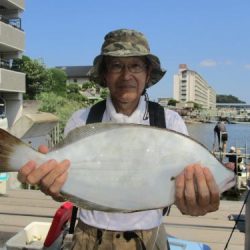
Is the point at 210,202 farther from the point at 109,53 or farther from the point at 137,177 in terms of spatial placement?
the point at 109,53

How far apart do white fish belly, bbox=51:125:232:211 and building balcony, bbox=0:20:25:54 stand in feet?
71.4

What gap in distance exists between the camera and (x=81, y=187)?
1.68 m

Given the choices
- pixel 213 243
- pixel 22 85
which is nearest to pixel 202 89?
pixel 22 85

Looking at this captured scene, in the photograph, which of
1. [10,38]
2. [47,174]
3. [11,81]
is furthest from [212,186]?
[10,38]

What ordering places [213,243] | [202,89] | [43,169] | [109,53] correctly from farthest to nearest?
1. [202,89]
2. [213,243]
3. [109,53]
4. [43,169]

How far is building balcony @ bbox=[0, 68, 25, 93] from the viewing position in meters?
22.0

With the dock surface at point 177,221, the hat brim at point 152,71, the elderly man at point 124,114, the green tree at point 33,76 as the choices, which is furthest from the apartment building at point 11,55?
the elderly man at point 124,114

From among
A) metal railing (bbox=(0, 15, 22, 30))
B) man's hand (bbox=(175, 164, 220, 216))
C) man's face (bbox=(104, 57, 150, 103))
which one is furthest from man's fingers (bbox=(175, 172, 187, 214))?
metal railing (bbox=(0, 15, 22, 30))

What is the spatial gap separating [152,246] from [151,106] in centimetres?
70

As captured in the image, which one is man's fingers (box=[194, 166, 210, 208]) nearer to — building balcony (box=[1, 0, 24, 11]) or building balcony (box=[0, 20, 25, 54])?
building balcony (box=[0, 20, 25, 54])

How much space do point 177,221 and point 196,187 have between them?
3.96 metres

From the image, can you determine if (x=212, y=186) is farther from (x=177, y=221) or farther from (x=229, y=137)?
(x=229, y=137)

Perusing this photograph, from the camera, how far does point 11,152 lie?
1.62 meters

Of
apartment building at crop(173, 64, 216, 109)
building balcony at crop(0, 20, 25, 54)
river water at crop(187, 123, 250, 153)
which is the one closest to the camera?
building balcony at crop(0, 20, 25, 54)
